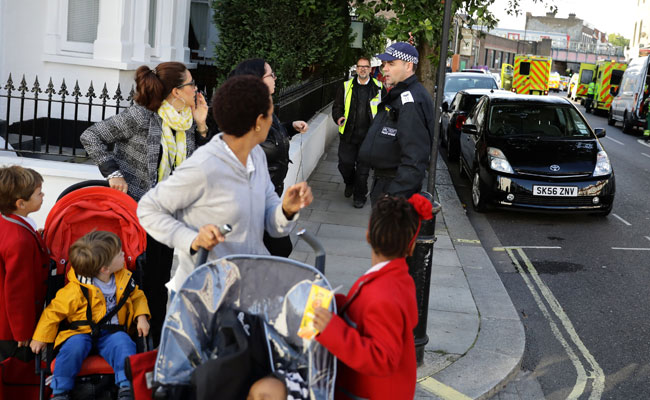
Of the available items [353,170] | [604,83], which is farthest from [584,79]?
[353,170]

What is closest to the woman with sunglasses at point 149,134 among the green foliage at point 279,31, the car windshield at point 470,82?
the green foliage at point 279,31

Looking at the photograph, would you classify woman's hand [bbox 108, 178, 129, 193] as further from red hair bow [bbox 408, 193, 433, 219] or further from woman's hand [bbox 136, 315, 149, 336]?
red hair bow [bbox 408, 193, 433, 219]

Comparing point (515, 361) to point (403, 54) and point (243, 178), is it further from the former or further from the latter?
point (243, 178)

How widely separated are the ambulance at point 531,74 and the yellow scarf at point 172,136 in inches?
1493

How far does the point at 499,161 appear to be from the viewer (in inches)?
433

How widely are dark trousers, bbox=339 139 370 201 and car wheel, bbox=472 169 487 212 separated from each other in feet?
5.52

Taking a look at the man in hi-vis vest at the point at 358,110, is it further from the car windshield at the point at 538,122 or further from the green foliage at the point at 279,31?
the green foliage at the point at 279,31

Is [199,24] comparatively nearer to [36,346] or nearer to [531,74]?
[36,346]

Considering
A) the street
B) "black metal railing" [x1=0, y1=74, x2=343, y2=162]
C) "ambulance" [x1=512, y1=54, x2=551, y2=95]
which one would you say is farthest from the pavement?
"ambulance" [x1=512, y1=54, x2=551, y2=95]

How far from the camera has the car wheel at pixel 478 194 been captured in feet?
36.8

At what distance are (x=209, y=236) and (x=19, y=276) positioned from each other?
139 centimetres

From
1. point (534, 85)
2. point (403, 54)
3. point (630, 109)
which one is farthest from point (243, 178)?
point (534, 85)

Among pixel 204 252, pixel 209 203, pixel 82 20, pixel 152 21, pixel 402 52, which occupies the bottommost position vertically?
pixel 204 252

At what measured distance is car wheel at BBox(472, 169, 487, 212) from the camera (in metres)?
11.2
